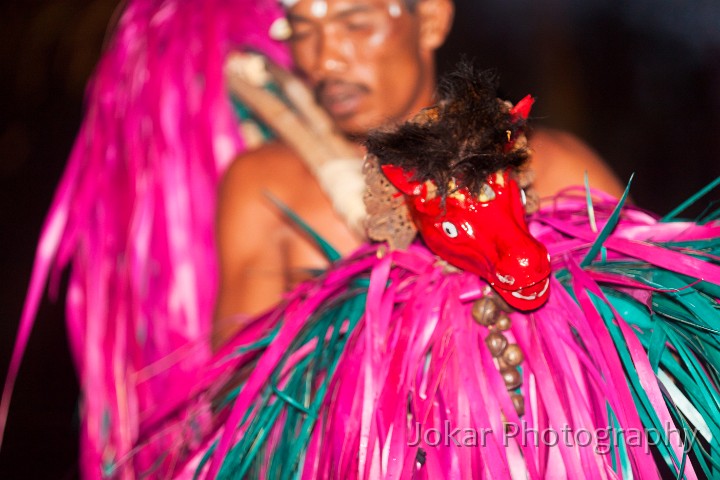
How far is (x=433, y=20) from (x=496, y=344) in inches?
18.2

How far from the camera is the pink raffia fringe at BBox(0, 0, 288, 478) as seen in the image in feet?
Result: 3.21

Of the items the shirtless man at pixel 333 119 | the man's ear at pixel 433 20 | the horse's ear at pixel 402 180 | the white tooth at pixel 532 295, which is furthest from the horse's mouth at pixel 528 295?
the man's ear at pixel 433 20

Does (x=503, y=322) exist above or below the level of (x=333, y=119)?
below

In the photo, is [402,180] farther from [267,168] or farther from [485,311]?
[267,168]

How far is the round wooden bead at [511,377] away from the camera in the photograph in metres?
0.67

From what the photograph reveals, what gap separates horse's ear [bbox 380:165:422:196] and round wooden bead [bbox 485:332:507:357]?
0.15 meters

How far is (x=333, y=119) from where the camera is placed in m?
0.96

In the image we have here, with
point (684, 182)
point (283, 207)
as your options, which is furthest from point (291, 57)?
point (684, 182)

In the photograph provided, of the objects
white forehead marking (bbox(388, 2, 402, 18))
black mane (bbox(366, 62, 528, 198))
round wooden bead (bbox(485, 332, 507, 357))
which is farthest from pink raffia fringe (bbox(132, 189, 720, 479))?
white forehead marking (bbox(388, 2, 402, 18))

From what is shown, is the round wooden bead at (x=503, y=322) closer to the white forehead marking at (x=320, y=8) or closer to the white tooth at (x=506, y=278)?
the white tooth at (x=506, y=278)

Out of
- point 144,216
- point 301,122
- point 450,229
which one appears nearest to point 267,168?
point 301,122

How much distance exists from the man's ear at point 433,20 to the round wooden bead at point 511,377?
45 cm

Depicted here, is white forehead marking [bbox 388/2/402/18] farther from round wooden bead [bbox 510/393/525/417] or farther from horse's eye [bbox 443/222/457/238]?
round wooden bead [bbox 510/393/525/417]

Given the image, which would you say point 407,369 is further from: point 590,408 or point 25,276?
point 25,276
